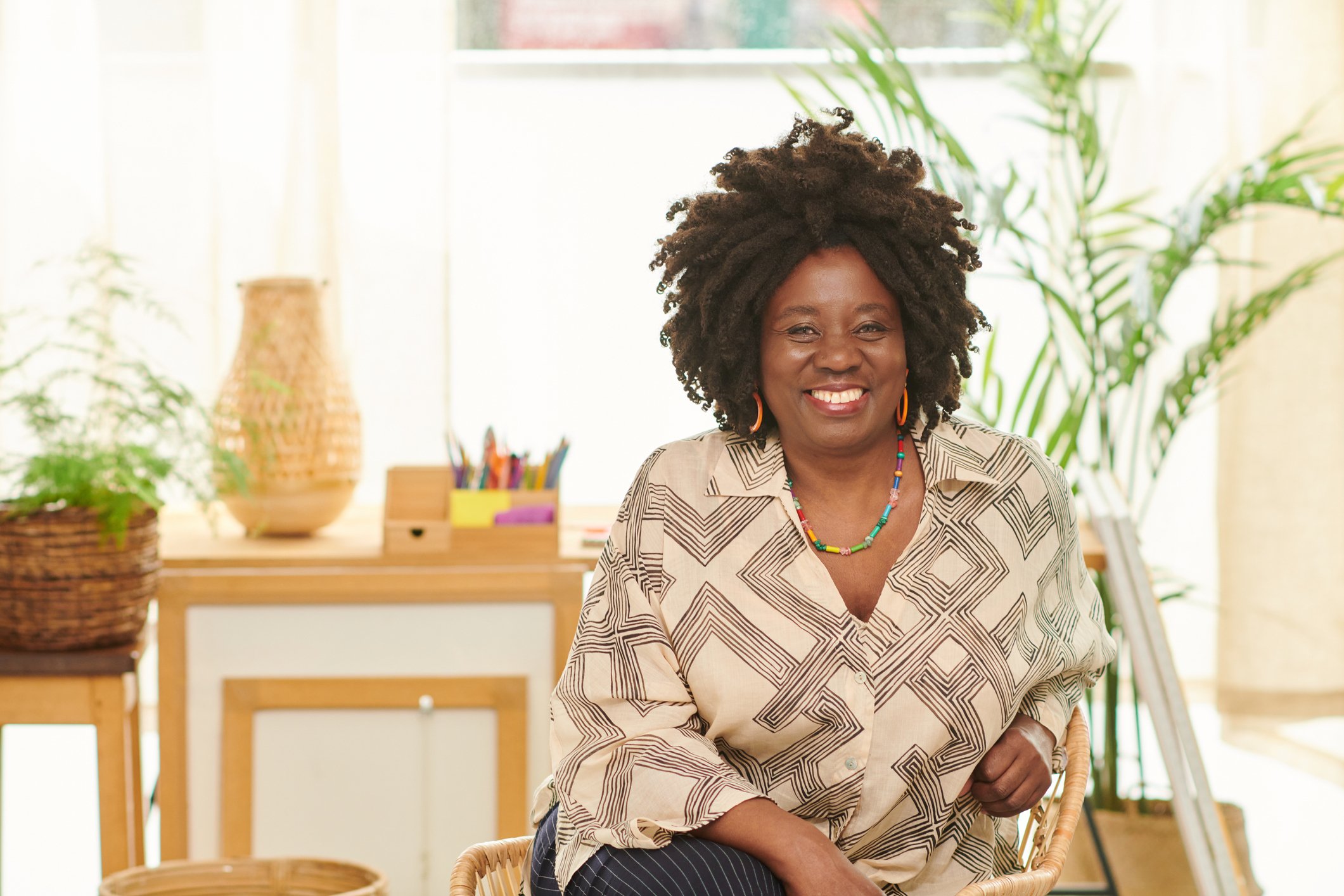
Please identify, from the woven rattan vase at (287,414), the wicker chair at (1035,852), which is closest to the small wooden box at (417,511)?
the woven rattan vase at (287,414)

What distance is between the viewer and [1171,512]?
342cm

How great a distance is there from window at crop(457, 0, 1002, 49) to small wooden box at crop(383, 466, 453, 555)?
1.42m

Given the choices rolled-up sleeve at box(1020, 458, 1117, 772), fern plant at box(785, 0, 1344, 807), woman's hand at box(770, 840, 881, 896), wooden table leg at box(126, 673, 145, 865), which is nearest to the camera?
woman's hand at box(770, 840, 881, 896)

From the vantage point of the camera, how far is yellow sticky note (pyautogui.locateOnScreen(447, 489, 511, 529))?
86.7 inches

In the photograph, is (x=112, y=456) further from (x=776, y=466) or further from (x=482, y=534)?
(x=776, y=466)

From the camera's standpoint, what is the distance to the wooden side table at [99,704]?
202 centimetres

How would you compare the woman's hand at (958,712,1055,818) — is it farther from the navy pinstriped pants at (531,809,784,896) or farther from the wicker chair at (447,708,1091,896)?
the navy pinstriped pants at (531,809,784,896)

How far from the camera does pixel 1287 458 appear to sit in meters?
3.31

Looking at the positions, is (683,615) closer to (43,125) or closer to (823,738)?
(823,738)

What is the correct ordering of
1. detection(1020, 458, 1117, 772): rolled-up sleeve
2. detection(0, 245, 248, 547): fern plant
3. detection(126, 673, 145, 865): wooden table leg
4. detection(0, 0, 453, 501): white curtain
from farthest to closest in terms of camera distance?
1. detection(0, 0, 453, 501): white curtain
2. detection(126, 673, 145, 865): wooden table leg
3. detection(0, 245, 248, 547): fern plant
4. detection(1020, 458, 1117, 772): rolled-up sleeve

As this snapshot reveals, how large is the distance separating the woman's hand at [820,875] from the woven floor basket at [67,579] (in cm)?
116

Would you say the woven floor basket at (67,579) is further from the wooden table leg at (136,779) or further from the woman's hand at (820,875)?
the woman's hand at (820,875)

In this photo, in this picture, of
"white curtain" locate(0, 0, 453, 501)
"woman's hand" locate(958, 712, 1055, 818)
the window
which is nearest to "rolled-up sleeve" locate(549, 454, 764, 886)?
"woman's hand" locate(958, 712, 1055, 818)

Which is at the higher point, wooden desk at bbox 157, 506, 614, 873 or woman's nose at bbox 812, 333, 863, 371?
woman's nose at bbox 812, 333, 863, 371
